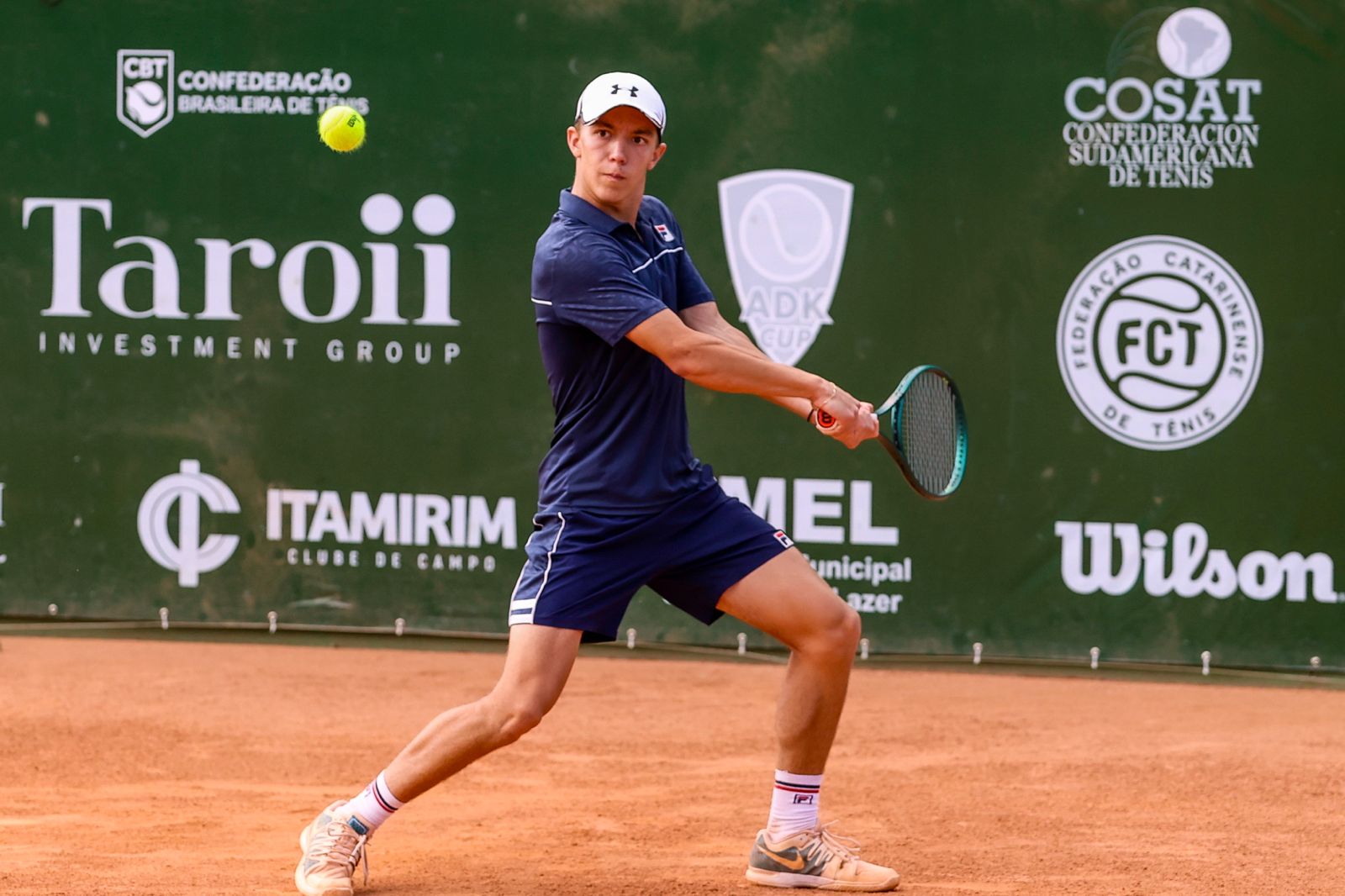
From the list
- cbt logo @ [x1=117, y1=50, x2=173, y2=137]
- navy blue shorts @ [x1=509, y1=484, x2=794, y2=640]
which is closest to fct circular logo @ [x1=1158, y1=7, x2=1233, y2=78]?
navy blue shorts @ [x1=509, y1=484, x2=794, y2=640]

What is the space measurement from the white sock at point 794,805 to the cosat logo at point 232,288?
2957 mm

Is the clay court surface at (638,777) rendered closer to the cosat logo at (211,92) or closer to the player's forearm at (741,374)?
the player's forearm at (741,374)

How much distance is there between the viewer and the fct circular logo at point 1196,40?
574 cm

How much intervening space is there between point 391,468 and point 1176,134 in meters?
3.07

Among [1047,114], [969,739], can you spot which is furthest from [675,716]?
[1047,114]

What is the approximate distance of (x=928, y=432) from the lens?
3854 mm

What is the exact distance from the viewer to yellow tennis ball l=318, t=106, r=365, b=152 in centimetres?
502

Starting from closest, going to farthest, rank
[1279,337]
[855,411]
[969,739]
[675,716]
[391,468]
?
[855,411] → [969,739] → [675,716] → [1279,337] → [391,468]

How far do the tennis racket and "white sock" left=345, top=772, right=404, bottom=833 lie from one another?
4.15ft

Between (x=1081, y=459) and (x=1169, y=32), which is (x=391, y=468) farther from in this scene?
(x=1169, y=32)

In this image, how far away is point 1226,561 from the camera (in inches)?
229

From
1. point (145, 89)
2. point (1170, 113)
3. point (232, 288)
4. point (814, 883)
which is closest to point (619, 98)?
point (814, 883)

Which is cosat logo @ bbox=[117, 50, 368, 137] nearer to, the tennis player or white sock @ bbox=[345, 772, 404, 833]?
the tennis player

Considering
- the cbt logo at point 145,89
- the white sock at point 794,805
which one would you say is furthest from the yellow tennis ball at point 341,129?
the white sock at point 794,805
